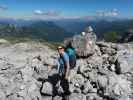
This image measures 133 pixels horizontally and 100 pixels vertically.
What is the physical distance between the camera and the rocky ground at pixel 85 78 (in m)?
19.7

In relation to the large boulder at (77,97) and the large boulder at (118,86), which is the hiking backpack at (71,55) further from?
the large boulder at (118,86)

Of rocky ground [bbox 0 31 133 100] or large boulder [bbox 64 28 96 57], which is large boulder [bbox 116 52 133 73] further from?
large boulder [bbox 64 28 96 57]

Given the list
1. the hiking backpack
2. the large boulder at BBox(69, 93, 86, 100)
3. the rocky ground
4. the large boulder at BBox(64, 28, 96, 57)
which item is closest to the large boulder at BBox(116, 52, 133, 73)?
the rocky ground

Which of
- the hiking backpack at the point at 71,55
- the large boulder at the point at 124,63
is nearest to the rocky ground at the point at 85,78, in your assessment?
the large boulder at the point at 124,63

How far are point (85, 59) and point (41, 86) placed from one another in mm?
4868

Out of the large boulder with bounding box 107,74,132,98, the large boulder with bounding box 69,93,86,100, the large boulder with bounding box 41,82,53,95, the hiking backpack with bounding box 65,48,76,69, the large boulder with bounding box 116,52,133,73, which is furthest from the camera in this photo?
the large boulder with bounding box 116,52,133,73

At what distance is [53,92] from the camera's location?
2105 centimetres

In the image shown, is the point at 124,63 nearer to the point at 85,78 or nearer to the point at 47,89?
the point at 85,78

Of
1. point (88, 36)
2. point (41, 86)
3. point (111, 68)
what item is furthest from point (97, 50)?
point (41, 86)

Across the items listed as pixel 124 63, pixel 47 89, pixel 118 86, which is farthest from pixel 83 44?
pixel 118 86

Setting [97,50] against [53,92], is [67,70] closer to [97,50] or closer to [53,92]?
[53,92]

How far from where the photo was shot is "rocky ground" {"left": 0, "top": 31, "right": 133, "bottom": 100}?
19703 mm

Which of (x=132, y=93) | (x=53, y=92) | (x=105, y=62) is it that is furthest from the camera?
(x=105, y=62)

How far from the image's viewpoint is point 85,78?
2142 cm
